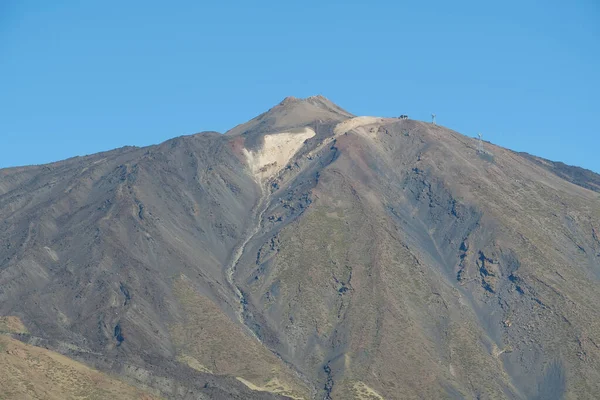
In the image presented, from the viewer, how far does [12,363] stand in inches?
6112

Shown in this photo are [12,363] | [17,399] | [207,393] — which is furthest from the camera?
[207,393]

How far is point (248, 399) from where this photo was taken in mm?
191625

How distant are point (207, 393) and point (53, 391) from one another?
40.3 metres

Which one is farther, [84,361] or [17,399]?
[84,361]

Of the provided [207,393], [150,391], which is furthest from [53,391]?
[207,393]

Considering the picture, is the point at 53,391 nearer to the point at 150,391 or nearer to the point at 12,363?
the point at 12,363

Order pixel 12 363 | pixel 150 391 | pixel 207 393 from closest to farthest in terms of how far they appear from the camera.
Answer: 1. pixel 12 363
2. pixel 150 391
3. pixel 207 393

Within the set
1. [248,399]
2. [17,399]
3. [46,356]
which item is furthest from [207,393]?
[17,399]

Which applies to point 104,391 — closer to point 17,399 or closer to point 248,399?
point 17,399

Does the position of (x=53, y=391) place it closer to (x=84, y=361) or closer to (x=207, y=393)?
(x=84, y=361)

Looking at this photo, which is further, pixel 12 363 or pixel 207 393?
pixel 207 393

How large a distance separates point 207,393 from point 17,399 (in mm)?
47834

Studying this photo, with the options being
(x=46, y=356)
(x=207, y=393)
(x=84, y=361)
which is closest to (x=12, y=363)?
(x=46, y=356)

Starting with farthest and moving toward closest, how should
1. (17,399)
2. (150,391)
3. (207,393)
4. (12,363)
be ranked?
(207,393)
(150,391)
(12,363)
(17,399)
